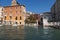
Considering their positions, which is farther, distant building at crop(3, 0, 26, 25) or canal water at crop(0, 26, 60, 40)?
distant building at crop(3, 0, 26, 25)

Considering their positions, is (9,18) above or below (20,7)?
below

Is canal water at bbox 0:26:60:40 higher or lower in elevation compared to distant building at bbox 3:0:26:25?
lower

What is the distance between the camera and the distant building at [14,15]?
59.1m

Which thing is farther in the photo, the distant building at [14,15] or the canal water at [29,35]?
the distant building at [14,15]

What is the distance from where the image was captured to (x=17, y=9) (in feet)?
198

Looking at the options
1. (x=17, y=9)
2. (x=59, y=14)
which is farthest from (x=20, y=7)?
(x=59, y=14)

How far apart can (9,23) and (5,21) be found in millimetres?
2184

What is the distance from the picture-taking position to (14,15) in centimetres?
6097

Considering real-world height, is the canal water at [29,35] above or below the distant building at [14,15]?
below

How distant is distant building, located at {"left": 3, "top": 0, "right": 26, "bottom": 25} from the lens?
59062 millimetres

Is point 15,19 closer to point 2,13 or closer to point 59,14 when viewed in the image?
point 2,13

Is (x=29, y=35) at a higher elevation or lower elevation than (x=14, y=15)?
lower

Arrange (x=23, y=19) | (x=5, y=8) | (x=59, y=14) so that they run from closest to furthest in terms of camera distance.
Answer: (x=59, y=14)
(x=23, y=19)
(x=5, y=8)

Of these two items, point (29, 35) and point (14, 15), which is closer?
point (29, 35)
